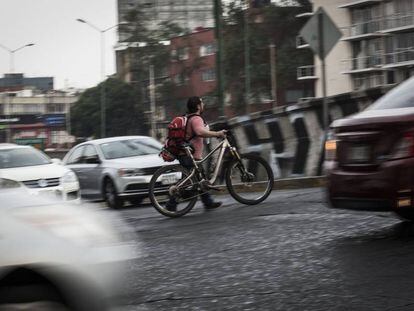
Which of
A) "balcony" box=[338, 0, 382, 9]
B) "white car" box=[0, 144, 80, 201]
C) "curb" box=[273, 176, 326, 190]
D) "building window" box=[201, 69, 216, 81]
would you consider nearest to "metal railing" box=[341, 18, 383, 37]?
"balcony" box=[338, 0, 382, 9]

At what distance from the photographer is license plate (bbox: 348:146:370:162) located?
6348 millimetres

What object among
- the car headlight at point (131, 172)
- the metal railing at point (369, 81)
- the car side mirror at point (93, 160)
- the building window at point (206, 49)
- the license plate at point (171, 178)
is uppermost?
the building window at point (206, 49)

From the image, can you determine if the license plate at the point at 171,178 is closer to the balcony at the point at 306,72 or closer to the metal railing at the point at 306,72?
the balcony at the point at 306,72

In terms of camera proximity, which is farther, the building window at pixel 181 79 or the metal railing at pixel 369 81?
the building window at pixel 181 79

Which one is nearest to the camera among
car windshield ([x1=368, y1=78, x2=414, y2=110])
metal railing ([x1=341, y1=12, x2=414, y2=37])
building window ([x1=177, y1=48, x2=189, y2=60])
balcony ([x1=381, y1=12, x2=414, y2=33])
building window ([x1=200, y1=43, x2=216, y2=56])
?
car windshield ([x1=368, y1=78, x2=414, y2=110])

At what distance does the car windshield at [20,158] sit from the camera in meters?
12.4

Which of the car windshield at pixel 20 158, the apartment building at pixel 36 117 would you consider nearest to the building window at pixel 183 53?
the apartment building at pixel 36 117

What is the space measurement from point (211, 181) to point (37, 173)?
3.54m

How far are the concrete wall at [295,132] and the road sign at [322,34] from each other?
1.91 m

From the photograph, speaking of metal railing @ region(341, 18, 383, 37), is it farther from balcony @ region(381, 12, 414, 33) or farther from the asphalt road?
A: the asphalt road

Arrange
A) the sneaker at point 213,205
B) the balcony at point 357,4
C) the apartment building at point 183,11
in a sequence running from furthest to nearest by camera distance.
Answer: the apartment building at point 183,11, the balcony at point 357,4, the sneaker at point 213,205

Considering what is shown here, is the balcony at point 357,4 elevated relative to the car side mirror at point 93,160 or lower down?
elevated

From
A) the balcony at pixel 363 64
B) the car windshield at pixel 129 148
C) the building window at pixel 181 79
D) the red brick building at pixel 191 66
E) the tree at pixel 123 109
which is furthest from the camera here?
the tree at pixel 123 109

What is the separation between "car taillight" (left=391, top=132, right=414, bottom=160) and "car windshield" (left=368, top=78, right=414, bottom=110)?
0.55 m
